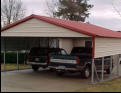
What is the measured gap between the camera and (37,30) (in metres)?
14.0

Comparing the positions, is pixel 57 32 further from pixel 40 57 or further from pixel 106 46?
pixel 106 46

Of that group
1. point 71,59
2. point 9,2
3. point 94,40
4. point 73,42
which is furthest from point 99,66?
point 9,2

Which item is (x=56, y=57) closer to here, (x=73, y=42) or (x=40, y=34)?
(x=40, y=34)

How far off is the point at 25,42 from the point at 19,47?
0.57 meters

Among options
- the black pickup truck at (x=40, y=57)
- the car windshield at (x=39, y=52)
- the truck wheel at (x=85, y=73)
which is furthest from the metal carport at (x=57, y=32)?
the car windshield at (x=39, y=52)

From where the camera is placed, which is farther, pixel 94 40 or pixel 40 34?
pixel 40 34

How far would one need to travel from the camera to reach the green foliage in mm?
45812

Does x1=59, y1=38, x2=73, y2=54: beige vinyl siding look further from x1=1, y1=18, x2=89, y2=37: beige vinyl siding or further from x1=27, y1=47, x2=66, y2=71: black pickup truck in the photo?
x1=1, y1=18, x2=89, y2=37: beige vinyl siding

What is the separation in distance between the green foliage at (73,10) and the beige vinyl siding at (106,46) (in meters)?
29.3

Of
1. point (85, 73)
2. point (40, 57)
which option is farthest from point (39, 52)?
point (85, 73)

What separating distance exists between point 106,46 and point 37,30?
3880 millimetres

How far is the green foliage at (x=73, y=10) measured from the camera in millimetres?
45812

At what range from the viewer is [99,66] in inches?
612

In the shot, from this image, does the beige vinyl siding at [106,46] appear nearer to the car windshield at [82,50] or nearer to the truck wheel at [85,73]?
the truck wheel at [85,73]
